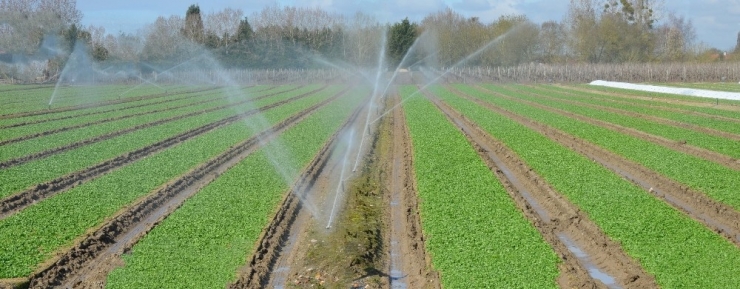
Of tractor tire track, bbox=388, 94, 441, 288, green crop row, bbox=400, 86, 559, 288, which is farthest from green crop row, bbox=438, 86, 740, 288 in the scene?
tractor tire track, bbox=388, 94, 441, 288

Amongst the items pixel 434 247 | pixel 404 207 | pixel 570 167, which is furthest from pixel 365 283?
pixel 570 167

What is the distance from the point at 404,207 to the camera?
15.4 metres

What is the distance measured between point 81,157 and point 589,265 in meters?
15.2

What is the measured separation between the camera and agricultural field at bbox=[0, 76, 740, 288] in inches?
416

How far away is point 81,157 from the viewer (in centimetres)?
2180

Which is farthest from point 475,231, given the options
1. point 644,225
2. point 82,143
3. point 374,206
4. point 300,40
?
point 300,40

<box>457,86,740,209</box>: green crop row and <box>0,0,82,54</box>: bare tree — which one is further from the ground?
<box>0,0,82,54</box>: bare tree

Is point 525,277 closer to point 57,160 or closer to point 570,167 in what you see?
point 570,167

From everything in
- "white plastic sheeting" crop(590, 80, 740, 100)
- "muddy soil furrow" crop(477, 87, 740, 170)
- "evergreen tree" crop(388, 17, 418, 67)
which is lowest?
"white plastic sheeting" crop(590, 80, 740, 100)

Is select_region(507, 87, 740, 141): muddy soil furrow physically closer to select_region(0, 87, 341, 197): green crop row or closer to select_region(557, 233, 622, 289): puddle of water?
select_region(557, 233, 622, 289): puddle of water

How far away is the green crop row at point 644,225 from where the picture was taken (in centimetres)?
1002

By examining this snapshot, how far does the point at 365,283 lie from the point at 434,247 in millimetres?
1521

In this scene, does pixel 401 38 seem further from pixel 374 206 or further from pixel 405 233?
pixel 405 233

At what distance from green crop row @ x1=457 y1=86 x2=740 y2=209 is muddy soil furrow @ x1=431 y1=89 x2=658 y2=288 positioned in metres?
2.85
